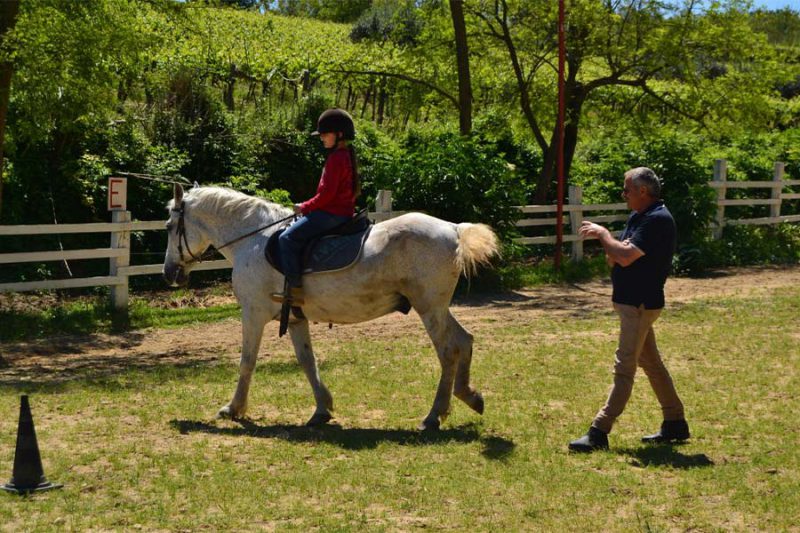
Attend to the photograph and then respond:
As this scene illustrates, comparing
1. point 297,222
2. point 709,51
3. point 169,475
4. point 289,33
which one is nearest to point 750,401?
point 297,222

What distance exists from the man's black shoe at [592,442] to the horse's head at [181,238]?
397cm

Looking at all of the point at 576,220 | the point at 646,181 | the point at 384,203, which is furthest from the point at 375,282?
the point at 576,220

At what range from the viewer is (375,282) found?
8.55 m

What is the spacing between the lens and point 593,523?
235 inches

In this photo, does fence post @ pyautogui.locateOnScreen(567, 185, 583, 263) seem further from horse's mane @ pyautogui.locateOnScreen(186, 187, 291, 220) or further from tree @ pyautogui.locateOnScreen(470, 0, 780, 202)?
horse's mane @ pyautogui.locateOnScreen(186, 187, 291, 220)

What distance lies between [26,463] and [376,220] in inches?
407

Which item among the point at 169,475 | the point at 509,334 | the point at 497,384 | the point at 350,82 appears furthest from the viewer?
the point at 350,82

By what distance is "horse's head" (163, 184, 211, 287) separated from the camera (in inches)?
368

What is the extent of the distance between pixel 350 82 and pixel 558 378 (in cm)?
1716

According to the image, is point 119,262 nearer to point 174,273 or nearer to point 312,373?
point 174,273

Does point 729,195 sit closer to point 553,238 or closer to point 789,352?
point 553,238

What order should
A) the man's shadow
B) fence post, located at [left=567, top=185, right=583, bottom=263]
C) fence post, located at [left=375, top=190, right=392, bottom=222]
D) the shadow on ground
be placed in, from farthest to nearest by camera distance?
1. fence post, located at [left=567, top=185, right=583, bottom=263]
2. fence post, located at [left=375, top=190, right=392, bottom=222]
3. the shadow on ground
4. the man's shadow

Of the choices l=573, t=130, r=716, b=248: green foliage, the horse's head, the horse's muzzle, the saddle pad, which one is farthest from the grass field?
l=573, t=130, r=716, b=248: green foliage

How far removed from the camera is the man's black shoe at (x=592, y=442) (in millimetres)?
7590
